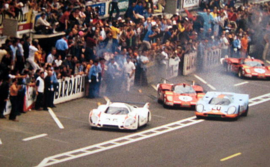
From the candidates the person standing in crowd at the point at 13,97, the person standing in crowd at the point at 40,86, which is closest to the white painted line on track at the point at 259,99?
the person standing in crowd at the point at 40,86

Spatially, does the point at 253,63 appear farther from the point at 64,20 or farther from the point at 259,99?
the point at 64,20

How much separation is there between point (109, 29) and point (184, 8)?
→ 39.4ft

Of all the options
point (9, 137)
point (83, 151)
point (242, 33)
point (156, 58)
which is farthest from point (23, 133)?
point (242, 33)

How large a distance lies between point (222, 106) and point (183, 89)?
3.22m

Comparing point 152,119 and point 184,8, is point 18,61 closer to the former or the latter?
point 152,119

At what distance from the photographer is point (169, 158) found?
77.5 feet

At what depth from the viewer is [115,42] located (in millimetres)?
35531

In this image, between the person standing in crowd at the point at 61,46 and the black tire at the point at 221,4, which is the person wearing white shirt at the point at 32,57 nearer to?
the person standing in crowd at the point at 61,46

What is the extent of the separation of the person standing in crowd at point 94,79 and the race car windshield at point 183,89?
12.2ft

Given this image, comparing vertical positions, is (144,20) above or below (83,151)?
above

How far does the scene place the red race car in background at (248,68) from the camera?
39.4 meters

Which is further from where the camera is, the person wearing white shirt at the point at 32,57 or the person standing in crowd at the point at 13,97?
the person wearing white shirt at the point at 32,57

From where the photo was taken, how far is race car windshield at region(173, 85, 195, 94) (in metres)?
32.7

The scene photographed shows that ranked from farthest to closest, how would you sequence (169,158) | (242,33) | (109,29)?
1. (242,33)
2. (109,29)
3. (169,158)
